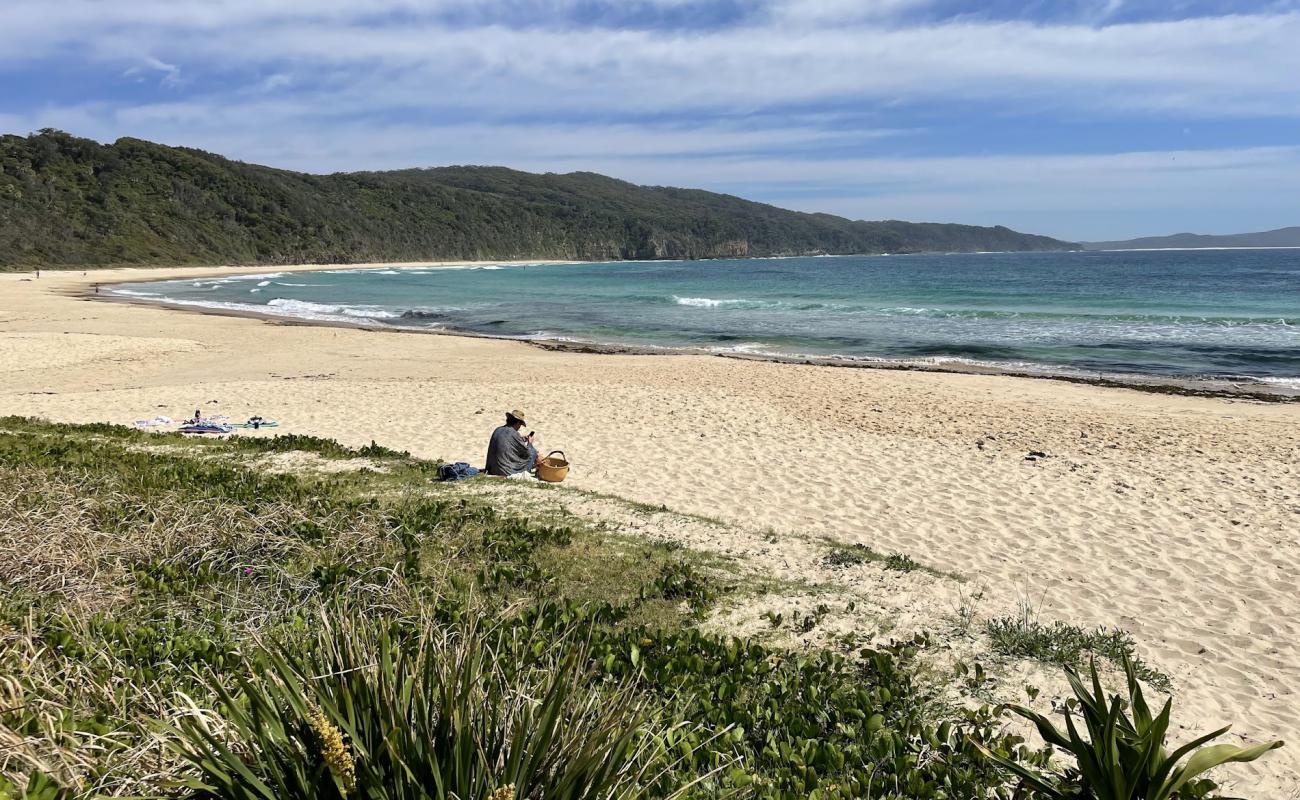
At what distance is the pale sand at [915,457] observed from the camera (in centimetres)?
615

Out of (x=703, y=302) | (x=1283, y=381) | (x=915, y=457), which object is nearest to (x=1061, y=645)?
(x=915, y=457)

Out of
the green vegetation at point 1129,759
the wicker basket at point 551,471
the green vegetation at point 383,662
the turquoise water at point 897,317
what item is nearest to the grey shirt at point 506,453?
the wicker basket at point 551,471

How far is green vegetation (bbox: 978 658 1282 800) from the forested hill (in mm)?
86282

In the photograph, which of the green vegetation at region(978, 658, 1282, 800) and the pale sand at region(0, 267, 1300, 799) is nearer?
the green vegetation at region(978, 658, 1282, 800)

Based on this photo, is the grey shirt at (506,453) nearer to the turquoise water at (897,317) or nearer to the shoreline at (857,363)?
the shoreline at (857,363)

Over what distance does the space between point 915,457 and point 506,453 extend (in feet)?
18.9

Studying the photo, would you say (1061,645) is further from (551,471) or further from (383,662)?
(551,471)

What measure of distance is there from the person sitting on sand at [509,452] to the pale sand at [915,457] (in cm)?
88

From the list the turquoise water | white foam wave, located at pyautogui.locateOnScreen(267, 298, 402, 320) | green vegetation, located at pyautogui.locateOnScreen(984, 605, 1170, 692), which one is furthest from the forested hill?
green vegetation, located at pyautogui.locateOnScreen(984, 605, 1170, 692)

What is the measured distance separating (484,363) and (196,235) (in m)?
88.6

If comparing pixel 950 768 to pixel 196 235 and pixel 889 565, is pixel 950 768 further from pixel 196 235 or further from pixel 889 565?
pixel 196 235

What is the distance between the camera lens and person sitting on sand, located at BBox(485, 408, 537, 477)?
9586 millimetres

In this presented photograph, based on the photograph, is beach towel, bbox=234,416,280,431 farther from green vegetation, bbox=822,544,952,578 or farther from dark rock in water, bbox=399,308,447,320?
dark rock in water, bbox=399,308,447,320

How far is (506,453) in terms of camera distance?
31.6ft
